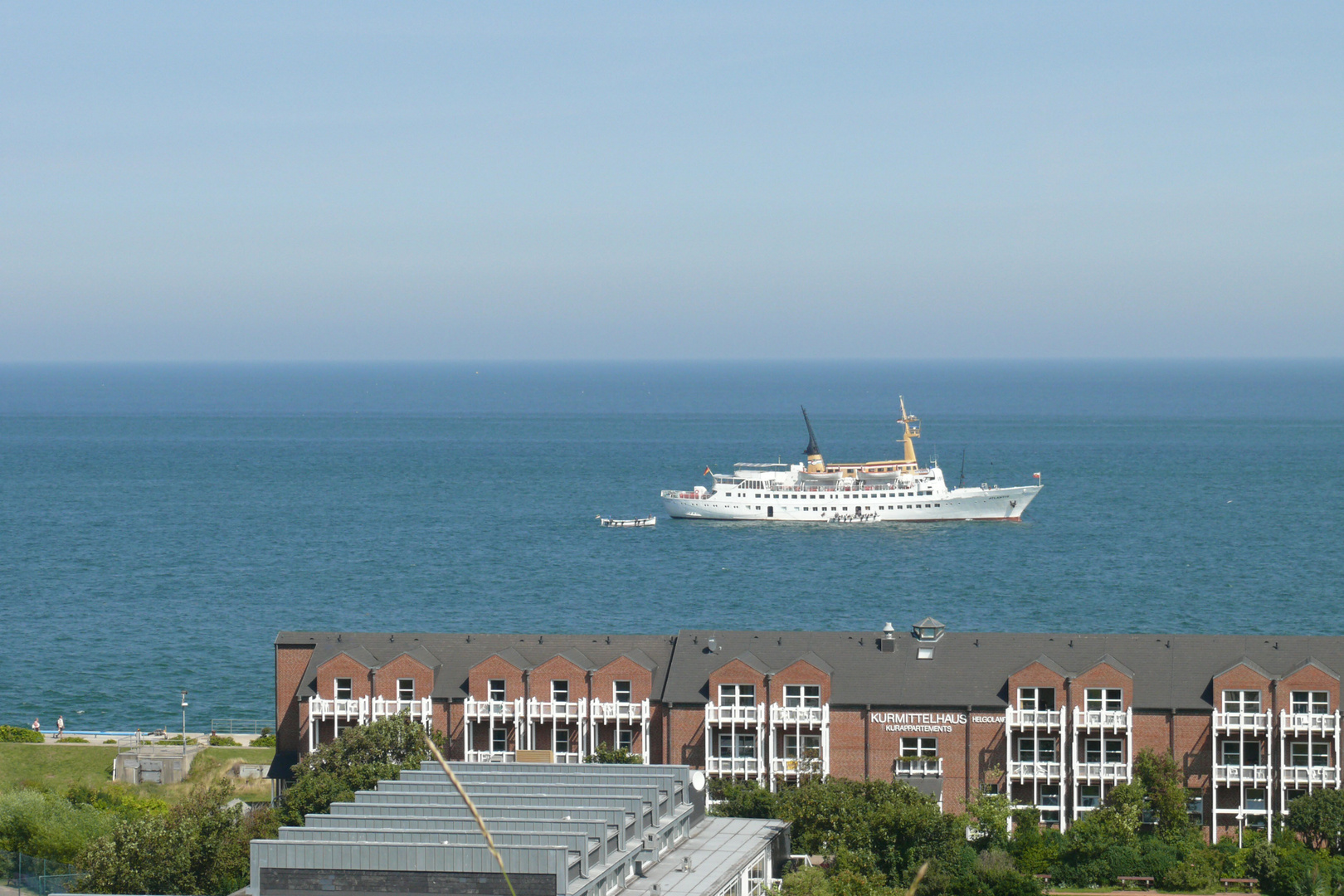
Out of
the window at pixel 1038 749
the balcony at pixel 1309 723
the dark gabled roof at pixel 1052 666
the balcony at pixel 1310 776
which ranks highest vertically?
the dark gabled roof at pixel 1052 666

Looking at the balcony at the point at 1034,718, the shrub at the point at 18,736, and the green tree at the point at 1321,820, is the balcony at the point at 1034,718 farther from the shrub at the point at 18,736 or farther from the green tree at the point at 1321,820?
the shrub at the point at 18,736

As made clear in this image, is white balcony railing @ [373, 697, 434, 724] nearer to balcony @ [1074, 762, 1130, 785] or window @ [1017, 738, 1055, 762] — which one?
window @ [1017, 738, 1055, 762]

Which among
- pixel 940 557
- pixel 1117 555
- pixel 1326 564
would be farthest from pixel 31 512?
pixel 1326 564

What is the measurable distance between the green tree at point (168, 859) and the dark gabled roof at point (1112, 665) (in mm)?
25062

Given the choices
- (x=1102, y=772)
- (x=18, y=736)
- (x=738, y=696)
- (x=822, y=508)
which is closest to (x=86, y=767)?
(x=18, y=736)

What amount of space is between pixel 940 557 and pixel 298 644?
88354 millimetres

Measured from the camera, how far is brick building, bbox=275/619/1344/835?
5372 cm

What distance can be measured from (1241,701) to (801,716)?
12.9 m

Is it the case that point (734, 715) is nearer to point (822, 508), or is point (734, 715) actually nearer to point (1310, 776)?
point (1310, 776)

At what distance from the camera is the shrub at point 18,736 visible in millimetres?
67875

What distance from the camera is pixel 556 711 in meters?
56.5

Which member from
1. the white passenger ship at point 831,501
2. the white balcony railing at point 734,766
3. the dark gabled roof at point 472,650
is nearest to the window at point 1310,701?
the white balcony railing at point 734,766

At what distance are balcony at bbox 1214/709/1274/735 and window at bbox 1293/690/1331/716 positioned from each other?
3.18 feet

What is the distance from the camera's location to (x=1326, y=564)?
128 metres
